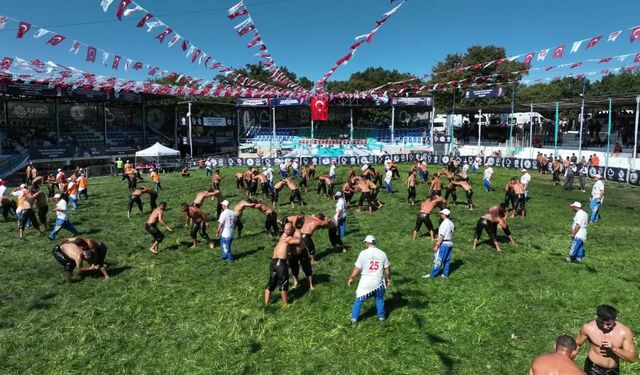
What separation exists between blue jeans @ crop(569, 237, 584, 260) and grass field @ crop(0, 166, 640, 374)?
0.30 m

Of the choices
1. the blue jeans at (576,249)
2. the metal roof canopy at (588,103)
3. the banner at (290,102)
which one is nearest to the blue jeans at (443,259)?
the blue jeans at (576,249)

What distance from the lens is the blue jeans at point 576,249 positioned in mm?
11367

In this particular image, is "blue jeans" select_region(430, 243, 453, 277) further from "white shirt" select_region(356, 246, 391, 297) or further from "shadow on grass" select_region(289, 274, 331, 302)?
"white shirt" select_region(356, 246, 391, 297)

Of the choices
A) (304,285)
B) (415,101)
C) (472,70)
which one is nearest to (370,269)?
(304,285)

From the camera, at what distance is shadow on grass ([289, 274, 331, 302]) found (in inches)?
379

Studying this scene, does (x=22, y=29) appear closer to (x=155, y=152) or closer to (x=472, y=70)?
(x=155, y=152)

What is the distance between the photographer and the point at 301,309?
29.5 ft

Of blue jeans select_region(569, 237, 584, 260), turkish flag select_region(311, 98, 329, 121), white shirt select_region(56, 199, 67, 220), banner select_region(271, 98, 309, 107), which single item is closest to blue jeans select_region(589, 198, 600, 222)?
blue jeans select_region(569, 237, 584, 260)

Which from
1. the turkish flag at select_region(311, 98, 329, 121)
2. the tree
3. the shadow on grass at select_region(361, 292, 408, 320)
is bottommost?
the shadow on grass at select_region(361, 292, 408, 320)

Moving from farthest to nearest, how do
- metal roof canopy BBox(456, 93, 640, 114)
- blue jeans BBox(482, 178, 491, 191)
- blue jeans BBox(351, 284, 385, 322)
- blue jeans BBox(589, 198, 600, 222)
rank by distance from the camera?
metal roof canopy BBox(456, 93, 640, 114) → blue jeans BBox(482, 178, 491, 191) → blue jeans BBox(589, 198, 600, 222) → blue jeans BBox(351, 284, 385, 322)

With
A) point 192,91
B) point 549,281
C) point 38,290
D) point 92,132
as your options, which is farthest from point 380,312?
point 92,132

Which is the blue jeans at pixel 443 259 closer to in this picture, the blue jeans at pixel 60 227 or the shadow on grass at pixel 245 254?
the shadow on grass at pixel 245 254

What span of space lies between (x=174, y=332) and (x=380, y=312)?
12.7ft

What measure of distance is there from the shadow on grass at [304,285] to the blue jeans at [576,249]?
6.48 m
